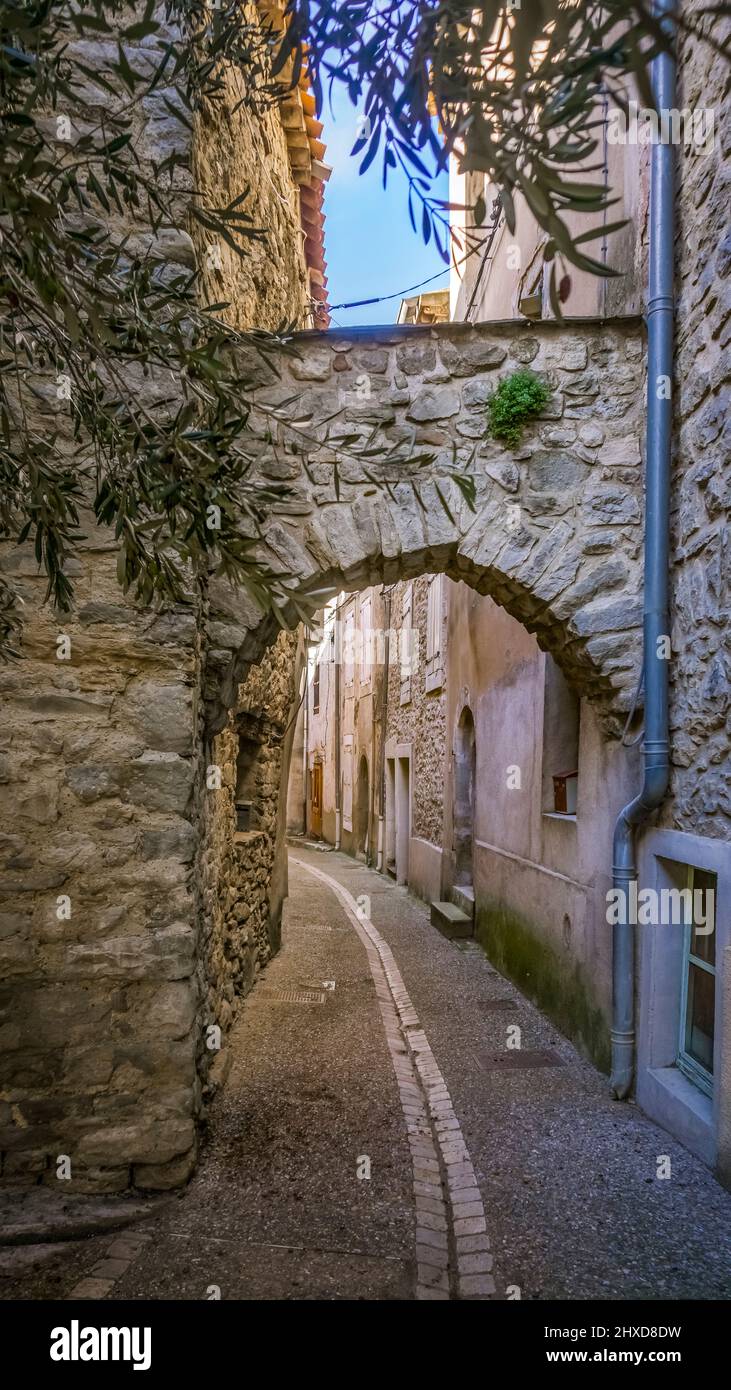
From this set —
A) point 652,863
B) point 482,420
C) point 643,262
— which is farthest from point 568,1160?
point 643,262

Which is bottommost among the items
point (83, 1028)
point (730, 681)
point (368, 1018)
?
point (368, 1018)

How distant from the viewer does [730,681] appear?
3.25 m

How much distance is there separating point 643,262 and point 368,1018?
466cm

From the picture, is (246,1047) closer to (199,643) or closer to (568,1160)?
(568,1160)

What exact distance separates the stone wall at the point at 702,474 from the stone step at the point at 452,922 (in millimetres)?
4678

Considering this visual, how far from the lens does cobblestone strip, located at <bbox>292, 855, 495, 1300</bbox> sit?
2.69 m

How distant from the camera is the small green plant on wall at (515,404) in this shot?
388 cm

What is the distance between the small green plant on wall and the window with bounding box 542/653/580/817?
2138mm

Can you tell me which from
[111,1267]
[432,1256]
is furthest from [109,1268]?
[432,1256]

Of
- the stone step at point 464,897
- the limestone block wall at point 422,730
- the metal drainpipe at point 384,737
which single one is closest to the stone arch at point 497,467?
the stone step at point 464,897

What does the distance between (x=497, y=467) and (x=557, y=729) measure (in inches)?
92.3

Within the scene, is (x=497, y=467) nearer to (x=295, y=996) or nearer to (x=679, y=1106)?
(x=679, y=1106)

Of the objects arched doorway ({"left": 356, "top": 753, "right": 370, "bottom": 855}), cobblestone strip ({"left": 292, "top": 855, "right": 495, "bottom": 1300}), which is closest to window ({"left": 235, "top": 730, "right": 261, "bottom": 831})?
cobblestone strip ({"left": 292, "top": 855, "right": 495, "bottom": 1300})

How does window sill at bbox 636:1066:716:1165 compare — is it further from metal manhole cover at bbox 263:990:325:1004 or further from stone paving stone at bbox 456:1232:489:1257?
metal manhole cover at bbox 263:990:325:1004
